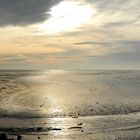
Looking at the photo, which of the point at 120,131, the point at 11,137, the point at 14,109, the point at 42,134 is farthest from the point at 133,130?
A: the point at 14,109

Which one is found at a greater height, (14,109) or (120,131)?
(14,109)

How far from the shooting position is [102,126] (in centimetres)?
3456

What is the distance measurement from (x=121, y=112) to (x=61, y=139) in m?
16.0

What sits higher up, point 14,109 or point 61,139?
point 14,109

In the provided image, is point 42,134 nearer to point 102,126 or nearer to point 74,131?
point 74,131

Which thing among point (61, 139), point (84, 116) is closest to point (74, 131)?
point (61, 139)

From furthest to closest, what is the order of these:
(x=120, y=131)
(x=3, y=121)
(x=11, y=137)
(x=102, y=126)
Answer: (x=3, y=121) → (x=102, y=126) → (x=120, y=131) → (x=11, y=137)

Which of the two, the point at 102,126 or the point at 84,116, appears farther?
the point at 84,116

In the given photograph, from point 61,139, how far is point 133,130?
7785 mm

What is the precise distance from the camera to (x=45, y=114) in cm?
4234

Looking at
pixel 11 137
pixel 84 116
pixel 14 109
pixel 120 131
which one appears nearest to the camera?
pixel 11 137

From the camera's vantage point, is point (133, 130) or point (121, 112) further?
point (121, 112)

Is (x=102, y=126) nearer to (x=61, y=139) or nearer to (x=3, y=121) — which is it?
(x=61, y=139)

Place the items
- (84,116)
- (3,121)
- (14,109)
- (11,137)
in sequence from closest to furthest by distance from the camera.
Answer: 1. (11,137)
2. (3,121)
3. (84,116)
4. (14,109)
